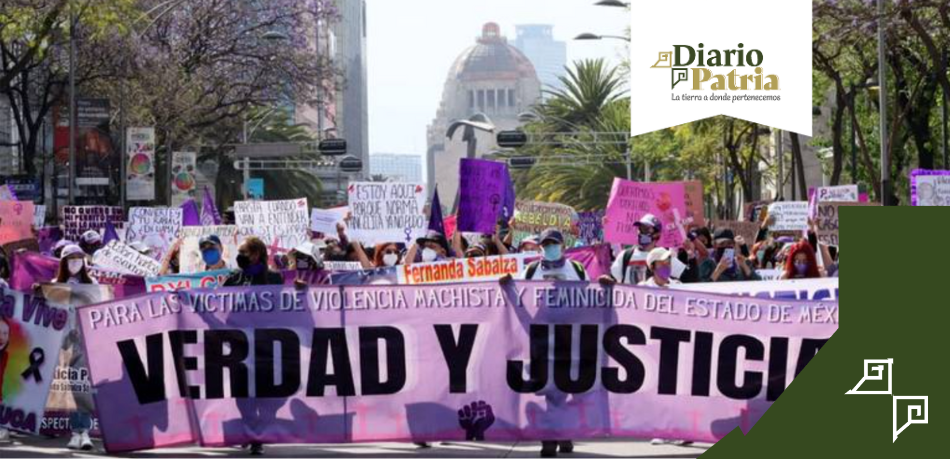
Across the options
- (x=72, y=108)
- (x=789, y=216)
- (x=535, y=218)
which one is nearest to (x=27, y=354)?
(x=535, y=218)

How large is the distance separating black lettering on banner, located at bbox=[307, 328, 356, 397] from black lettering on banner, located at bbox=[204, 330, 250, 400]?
0.43 metres

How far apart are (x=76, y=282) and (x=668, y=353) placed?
4123 millimetres

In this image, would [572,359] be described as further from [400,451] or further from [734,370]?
[400,451]

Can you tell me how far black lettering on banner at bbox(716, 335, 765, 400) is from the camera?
12805 millimetres

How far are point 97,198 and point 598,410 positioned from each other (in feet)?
149

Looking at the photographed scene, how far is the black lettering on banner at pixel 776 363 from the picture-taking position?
41.9 ft

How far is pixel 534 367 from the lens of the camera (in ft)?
42.9

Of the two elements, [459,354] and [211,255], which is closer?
[459,354]

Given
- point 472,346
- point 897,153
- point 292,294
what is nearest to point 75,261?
point 292,294

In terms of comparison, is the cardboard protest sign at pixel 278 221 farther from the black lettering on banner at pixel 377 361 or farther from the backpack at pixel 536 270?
the black lettering on banner at pixel 377 361

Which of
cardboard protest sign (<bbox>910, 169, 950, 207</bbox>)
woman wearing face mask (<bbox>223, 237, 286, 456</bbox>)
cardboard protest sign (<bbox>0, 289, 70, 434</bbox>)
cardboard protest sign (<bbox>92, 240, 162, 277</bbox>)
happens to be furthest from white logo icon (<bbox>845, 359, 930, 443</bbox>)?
cardboard protest sign (<bbox>910, 169, 950, 207</bbox>)

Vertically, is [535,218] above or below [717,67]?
below

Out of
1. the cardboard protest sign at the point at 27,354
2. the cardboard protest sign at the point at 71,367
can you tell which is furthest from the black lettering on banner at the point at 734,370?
the cardboard protest sign at the point at 27,354

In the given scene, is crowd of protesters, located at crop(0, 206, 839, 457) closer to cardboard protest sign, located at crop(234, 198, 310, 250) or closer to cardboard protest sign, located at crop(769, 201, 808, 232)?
cardboard protest sign, located at crop(234, 198, 310, 250)
